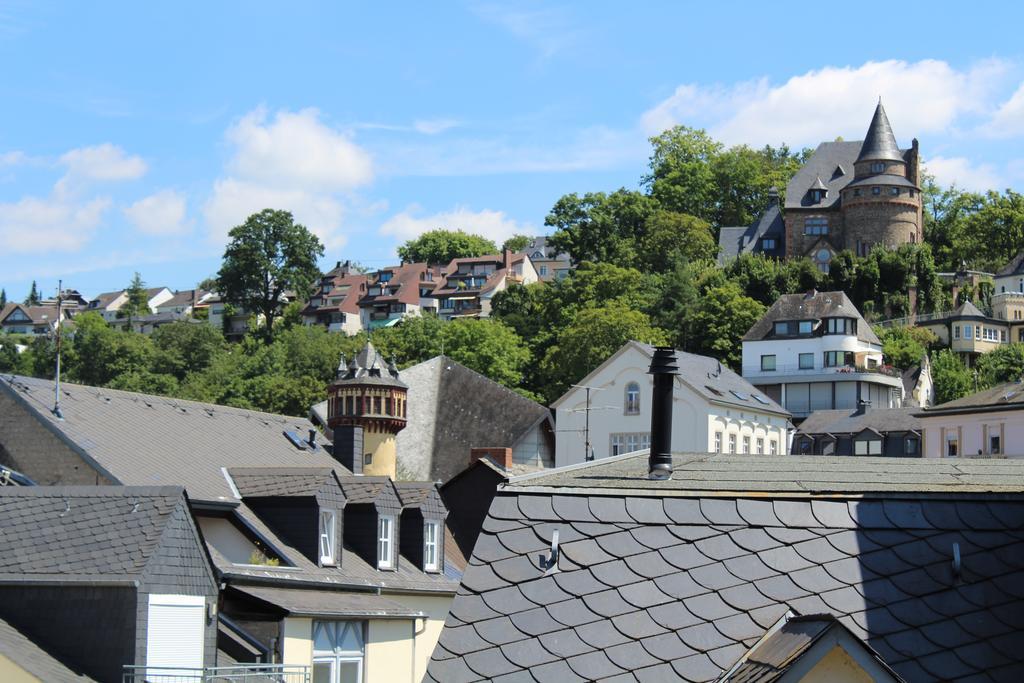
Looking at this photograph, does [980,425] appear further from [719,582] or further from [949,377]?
[719,582]

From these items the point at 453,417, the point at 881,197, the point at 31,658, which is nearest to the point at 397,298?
the point at 881,197

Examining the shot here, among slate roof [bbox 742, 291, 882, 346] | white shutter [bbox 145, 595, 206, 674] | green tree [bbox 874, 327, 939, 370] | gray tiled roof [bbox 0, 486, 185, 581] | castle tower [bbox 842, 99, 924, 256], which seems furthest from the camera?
castle tower [bbox 842, 99, 924, 256]

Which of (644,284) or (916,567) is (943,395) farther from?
(916,567)

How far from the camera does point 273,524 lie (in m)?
32.7

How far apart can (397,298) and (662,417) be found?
162698mm

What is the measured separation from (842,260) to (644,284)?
15356mm

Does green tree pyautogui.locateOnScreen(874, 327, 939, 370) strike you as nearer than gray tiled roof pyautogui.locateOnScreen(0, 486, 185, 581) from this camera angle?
No

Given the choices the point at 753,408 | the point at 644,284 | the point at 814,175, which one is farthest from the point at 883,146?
the point at 753,408

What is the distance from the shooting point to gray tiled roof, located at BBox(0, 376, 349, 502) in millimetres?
32281

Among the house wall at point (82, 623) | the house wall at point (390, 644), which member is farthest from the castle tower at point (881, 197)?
the house wall at point (82, 623)

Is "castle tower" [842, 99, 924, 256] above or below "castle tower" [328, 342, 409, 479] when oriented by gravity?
above

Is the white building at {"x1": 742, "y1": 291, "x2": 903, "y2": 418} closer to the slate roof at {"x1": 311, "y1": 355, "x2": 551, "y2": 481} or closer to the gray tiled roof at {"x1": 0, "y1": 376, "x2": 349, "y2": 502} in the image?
the slate roof at {"x1": 311, "y1": 355, "x2": 551, "y2": 481}

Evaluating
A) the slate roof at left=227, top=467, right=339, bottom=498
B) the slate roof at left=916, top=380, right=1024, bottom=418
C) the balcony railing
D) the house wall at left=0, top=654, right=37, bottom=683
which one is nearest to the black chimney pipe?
the balcony railing

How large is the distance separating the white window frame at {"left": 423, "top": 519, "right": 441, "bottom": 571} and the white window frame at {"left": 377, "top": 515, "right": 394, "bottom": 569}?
154 cm
